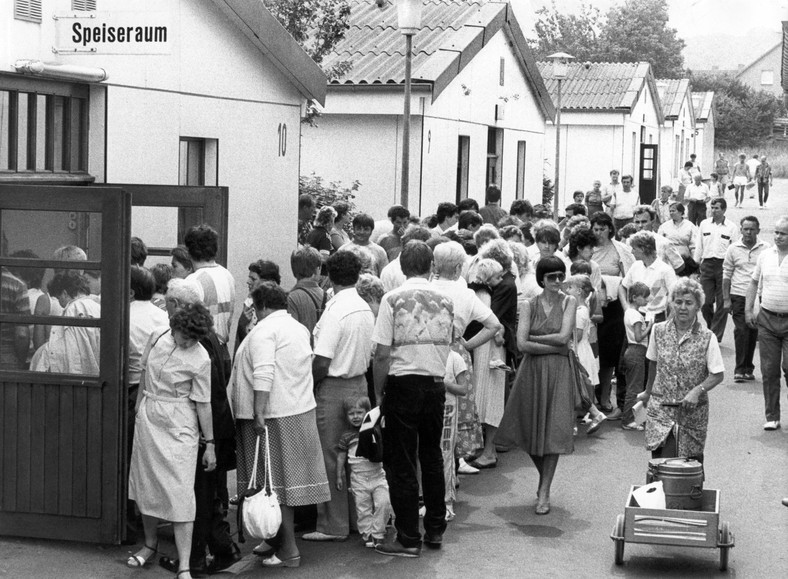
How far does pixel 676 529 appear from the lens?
7738 mm

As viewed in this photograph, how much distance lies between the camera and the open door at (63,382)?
7730mm

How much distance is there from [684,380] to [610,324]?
4.00 meters

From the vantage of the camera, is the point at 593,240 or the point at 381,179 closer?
the point at 593,240

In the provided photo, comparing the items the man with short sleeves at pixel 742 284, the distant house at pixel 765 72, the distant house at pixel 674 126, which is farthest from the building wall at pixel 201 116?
the distant house at pixel 765 72

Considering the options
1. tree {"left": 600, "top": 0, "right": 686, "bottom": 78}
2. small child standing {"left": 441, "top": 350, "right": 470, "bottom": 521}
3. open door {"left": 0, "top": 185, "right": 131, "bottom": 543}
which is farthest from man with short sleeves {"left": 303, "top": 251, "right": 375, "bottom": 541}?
tree {"left": 600, "top": 0, "right": 686, "bottom": 78}

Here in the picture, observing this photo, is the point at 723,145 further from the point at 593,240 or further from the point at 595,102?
the point at 593,240

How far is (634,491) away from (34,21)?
19.0 feet

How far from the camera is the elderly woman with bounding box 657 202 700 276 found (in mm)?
17094

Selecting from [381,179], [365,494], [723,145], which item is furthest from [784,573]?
[723,145]

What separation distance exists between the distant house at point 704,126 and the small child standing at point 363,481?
56438 millimetres

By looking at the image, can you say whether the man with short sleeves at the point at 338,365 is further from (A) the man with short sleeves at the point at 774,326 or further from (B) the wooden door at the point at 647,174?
(B) the wooden door at the point at 647,174

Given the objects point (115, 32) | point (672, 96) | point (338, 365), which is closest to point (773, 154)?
point (672, 96)

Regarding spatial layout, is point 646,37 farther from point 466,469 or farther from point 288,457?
point 288,457

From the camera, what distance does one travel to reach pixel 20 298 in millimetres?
7891
